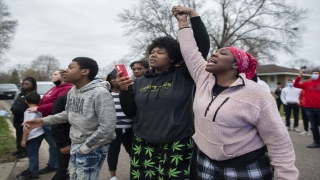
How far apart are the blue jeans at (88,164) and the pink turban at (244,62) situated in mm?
1528

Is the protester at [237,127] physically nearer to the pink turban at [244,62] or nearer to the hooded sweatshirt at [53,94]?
the pink turban at [244,62]

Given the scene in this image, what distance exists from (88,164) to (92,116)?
0.46 meters

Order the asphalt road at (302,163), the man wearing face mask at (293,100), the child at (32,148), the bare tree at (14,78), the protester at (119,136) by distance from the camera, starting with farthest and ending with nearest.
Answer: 1. the bare tree at (14,78)
2. the man wearing face mask at (293,100)
3. the asphalt road at (302,163)
4. the child at (32,148)
5. the protester at (119,136)

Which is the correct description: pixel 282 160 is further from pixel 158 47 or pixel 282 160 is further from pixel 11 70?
pixel 11 70

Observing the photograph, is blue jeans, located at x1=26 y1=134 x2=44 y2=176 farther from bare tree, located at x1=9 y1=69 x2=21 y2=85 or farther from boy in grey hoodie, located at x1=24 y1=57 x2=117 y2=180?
bare tree, located at x1=9 y1=69 x2=21 y2=85

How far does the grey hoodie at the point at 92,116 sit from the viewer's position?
94.9 inches

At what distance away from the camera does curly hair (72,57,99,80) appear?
2693 mm

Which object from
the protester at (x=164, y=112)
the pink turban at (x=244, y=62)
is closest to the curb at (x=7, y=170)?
the protester at (x=164, y=112)

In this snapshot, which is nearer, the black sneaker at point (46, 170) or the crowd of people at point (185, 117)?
the crowd of people at point (185, 117)

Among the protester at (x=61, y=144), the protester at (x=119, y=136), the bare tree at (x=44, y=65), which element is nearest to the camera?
the protester at (x=61, y=144)

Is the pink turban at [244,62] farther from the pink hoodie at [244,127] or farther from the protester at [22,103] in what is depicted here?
the protester at [22,103]

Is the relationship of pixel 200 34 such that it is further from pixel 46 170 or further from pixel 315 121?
pixel 315 121

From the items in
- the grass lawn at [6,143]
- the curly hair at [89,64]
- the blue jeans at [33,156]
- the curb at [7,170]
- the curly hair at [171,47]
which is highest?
the curly hair at [171,47]

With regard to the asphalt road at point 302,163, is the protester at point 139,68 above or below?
above
